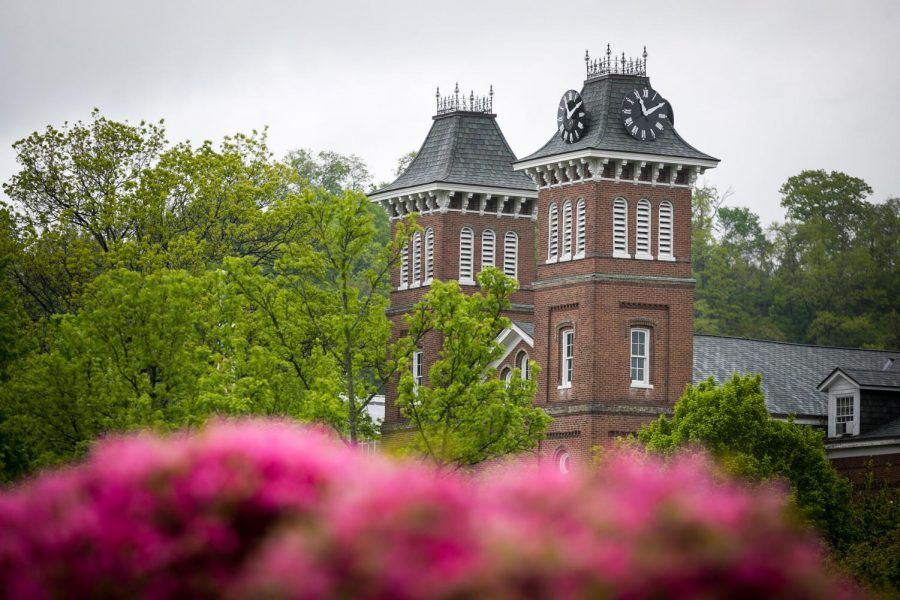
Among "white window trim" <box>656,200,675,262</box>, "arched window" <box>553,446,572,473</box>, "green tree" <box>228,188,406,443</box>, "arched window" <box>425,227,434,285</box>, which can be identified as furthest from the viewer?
"arched window" <box>425,227,434,285</box>

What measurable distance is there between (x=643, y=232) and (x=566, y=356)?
451cm

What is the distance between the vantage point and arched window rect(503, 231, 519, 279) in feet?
189

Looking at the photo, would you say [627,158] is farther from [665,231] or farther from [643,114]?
[665,231]

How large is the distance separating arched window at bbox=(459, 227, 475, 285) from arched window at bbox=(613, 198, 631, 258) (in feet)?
28.6

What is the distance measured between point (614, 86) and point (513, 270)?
929cm

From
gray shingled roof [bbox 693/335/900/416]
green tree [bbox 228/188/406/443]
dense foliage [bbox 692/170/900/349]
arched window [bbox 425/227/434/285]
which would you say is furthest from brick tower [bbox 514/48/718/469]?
dense foliage [bbox 692/170/900/349]

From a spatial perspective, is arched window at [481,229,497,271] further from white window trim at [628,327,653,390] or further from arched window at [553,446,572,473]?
arched window at [553,446,572,473]

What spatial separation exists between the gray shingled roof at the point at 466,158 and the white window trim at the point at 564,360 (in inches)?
330

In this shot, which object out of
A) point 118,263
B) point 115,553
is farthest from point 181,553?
point 118,263

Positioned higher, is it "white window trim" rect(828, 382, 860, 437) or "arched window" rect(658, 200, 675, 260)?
"arched window" rect(658, 200, 675, 260)

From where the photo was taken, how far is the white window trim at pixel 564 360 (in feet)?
164

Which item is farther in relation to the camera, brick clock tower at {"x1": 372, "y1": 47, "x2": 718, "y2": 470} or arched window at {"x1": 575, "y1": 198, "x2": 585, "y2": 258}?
arched window at {"x1": 575, "y1": 198, "x2": 585, "y2": 258}

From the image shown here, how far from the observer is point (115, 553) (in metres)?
8.20

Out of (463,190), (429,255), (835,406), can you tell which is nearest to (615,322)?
(835,406)
